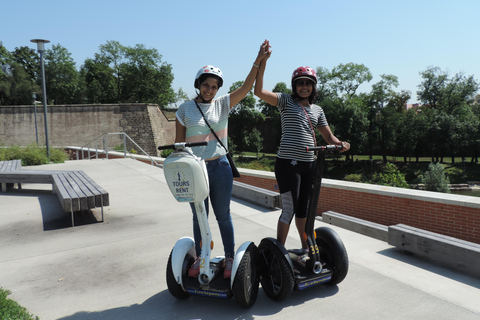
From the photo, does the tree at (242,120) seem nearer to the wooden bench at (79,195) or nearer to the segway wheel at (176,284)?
the wooden bench at (79,195)

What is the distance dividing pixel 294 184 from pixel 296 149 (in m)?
0.28

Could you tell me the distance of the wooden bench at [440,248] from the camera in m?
3.16

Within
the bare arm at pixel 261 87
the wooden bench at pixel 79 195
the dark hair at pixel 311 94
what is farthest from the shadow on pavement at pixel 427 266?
the wooden bench at pixel 79 195

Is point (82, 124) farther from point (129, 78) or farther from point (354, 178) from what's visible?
point (354, 178)

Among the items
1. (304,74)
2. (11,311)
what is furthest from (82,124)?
(304,74)

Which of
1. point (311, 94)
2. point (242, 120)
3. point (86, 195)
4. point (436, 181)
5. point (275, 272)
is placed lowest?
point (436, 181)

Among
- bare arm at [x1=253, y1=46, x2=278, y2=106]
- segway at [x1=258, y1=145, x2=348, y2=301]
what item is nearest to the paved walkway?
segway at [x1=258, y1=145, x2=348, y2=301]

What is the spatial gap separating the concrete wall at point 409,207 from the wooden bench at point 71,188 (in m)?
4.22

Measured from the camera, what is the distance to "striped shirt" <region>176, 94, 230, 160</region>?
2.58 metres

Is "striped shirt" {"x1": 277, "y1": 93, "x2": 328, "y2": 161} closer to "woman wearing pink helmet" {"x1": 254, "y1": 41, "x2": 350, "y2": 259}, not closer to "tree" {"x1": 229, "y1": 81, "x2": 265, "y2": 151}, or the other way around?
"woman wearing pink helmet" {"x1": 254, "y1": 41, "x2": 350, "y2": 259}

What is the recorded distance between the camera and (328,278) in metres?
2.72

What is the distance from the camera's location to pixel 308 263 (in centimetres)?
273

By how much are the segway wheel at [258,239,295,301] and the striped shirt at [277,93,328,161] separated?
28.3 inches

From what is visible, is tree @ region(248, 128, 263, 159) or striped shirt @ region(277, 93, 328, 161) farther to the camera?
tree @ region(248, 128, 263, 159)
